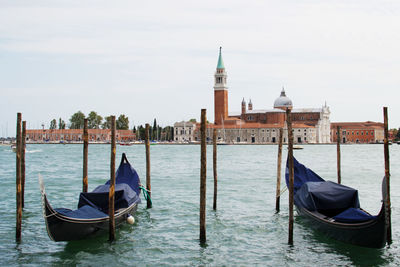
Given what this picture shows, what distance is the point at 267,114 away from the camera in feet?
250

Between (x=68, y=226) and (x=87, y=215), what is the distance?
425 mm

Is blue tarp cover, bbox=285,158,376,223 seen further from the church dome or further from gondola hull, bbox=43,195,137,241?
the church dome

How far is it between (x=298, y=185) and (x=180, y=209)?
2624 mm

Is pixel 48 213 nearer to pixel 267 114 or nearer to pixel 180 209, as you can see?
pixel 180 209

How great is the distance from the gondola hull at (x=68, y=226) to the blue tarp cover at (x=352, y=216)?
3370 millimetres

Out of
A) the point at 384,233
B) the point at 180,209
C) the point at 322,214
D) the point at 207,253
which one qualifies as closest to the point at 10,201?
the point at 180,209

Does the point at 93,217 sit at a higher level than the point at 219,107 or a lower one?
lower

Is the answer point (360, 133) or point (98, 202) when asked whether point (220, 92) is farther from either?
point (98, 202)

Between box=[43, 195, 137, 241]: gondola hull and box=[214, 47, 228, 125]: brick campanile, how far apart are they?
65157mm

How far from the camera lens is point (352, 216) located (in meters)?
6.95

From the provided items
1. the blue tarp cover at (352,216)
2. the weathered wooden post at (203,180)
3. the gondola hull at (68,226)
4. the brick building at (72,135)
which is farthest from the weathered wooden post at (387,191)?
the brick building at (72,135)

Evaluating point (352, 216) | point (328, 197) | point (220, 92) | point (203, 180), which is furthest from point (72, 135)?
point (352, 216)

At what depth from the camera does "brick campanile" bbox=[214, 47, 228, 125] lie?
72.1m

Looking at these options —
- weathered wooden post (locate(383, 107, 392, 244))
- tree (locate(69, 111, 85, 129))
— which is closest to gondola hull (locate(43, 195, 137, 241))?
weathered wooden post (locate(383, 107, 392, 244))
